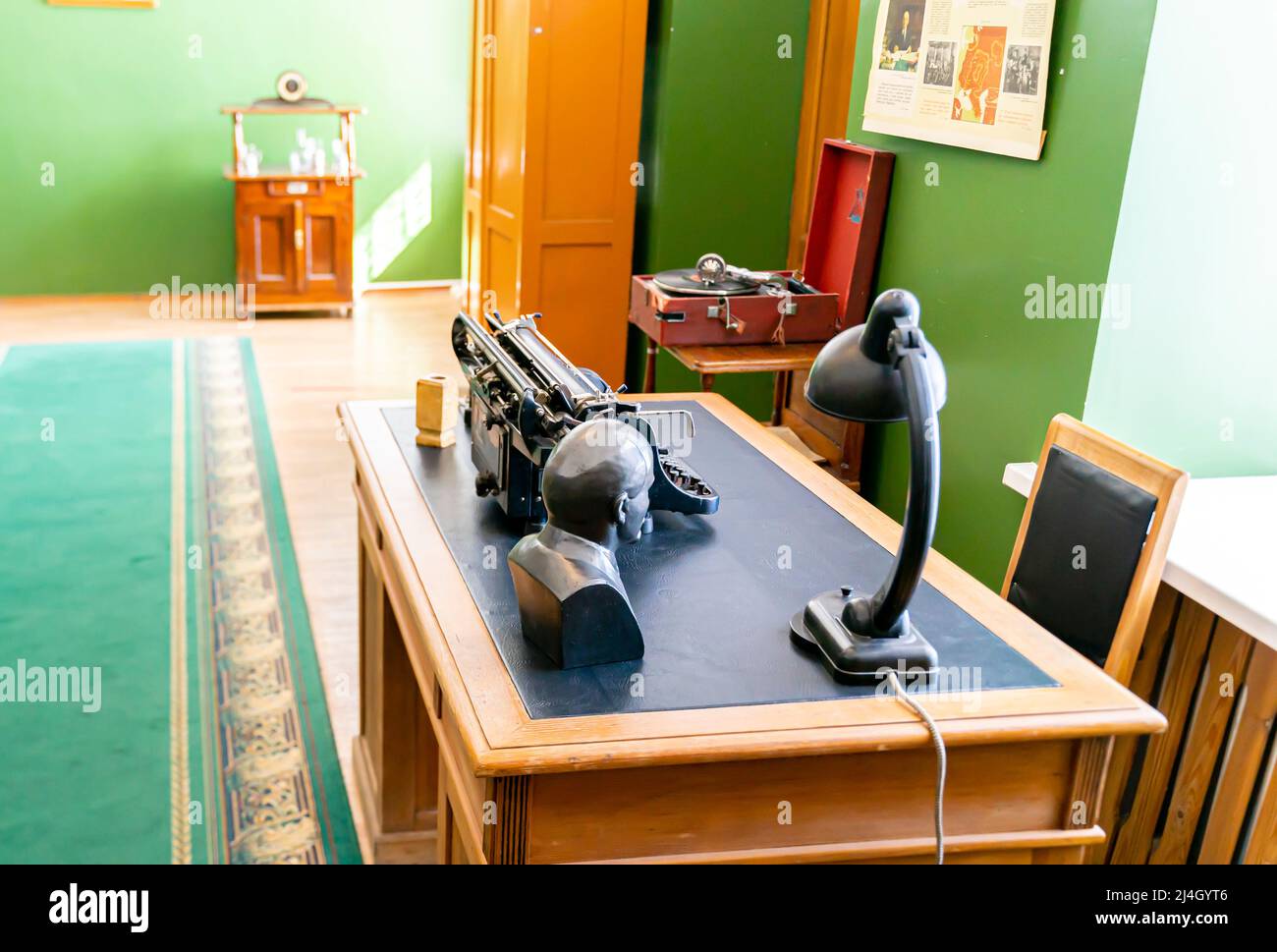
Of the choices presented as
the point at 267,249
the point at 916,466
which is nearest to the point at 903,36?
the point at 916,466

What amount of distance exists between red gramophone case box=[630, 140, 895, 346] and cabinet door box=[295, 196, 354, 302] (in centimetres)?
425

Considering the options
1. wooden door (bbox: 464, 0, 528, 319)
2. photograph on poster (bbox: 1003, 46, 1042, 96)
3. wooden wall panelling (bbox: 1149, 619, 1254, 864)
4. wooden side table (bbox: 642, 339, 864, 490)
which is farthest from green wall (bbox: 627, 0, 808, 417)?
wooden wall panelling (bbox: 1149, 619, 1254, 864)

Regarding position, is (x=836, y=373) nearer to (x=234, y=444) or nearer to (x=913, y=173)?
(x=913, y=173)

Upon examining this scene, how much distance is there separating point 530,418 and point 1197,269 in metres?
1.66

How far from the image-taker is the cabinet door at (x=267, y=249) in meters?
7.75

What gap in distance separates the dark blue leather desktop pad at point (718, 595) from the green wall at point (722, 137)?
2.91 meters

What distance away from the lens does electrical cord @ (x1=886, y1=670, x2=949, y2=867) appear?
1690 millimetres

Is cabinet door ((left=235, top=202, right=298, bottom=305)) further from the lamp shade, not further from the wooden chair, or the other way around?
the lamp shade

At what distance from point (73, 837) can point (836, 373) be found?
216cm

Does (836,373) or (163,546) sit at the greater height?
(836,373)

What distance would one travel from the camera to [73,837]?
2.89 meters

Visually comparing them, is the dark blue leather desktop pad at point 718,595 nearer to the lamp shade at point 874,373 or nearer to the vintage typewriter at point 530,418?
the vintage typewriter at point 530,418

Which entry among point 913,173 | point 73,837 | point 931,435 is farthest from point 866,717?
point 913,173
